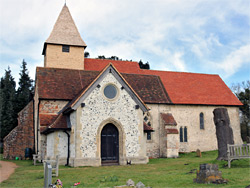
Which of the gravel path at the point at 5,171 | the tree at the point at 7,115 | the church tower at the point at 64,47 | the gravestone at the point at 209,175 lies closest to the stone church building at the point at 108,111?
the church tower at the point at 64,47

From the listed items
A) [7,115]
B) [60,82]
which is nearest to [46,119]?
[60,82]

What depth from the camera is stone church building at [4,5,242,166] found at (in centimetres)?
2077

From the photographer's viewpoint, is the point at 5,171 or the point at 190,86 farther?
the point at 190,86

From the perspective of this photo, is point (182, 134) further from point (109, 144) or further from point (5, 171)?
point (5, 171)

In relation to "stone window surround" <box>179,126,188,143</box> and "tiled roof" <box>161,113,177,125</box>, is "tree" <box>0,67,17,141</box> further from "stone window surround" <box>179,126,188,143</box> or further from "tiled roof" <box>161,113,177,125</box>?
"stone window surround" <box>179,126,188,143</box>

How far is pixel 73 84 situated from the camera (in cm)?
2620

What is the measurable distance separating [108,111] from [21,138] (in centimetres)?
1180

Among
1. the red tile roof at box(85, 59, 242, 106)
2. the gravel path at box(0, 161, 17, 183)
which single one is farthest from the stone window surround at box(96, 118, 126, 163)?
the red tile roof at box(85, 59, 242, 106)

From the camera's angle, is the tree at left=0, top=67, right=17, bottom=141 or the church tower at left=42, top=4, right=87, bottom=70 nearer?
the church tower at left=42, top=4, right=87, bottom=70

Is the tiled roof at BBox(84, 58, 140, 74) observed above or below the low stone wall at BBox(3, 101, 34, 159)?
above

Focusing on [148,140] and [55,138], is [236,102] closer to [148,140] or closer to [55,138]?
[148,140]

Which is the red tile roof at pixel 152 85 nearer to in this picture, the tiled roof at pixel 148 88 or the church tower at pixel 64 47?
the tiled roof at pixel 148 88

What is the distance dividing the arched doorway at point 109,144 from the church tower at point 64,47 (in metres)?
14.2

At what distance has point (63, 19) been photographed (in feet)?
117
